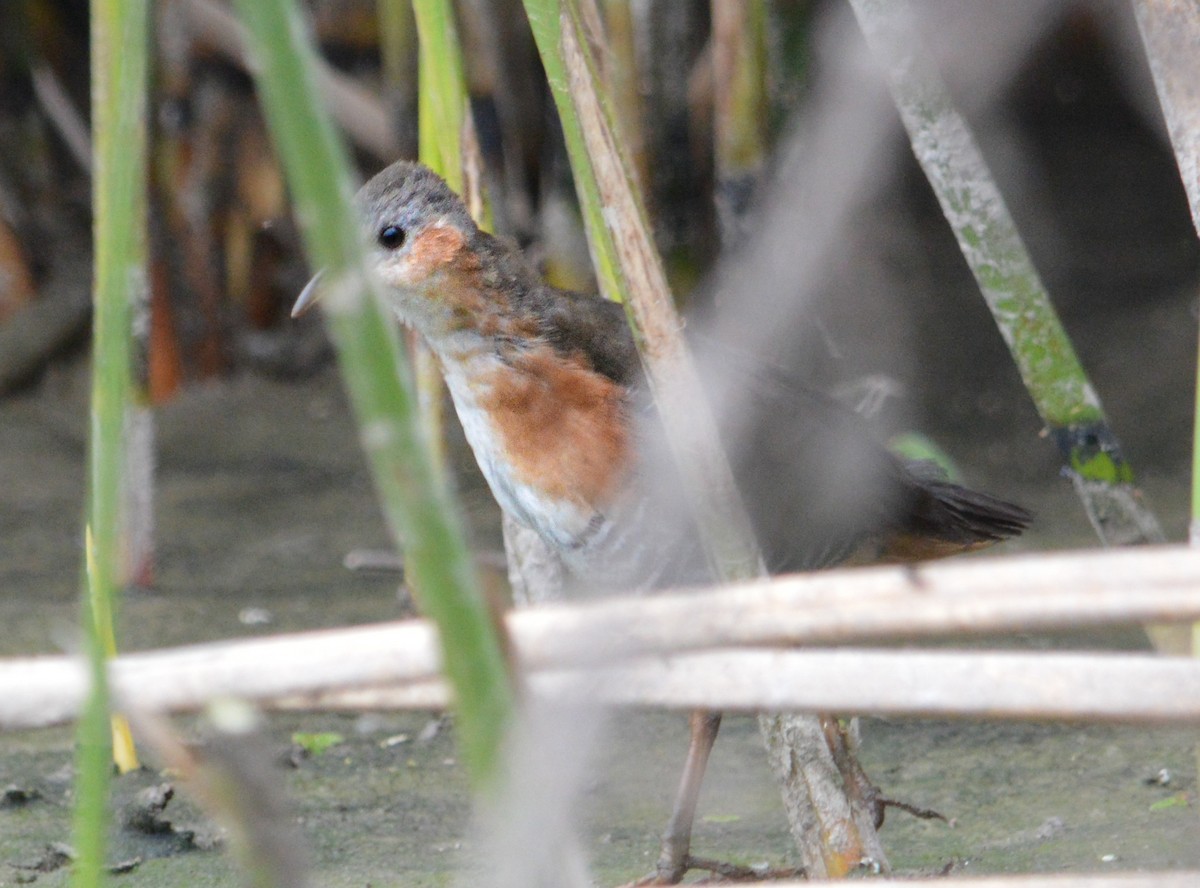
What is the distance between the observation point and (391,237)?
2.41m

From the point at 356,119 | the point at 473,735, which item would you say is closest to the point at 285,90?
the point at 473,735

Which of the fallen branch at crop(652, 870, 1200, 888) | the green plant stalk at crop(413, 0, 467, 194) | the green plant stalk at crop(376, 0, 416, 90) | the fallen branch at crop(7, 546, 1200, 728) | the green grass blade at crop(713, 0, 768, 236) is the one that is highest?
the green plant stalk at crop(376, 0, 416, 90)

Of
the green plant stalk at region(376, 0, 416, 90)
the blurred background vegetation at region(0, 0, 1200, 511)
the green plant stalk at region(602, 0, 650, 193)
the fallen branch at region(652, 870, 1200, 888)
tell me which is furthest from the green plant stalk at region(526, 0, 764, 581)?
the green plant stalk at region(376, 0, 416, 90)

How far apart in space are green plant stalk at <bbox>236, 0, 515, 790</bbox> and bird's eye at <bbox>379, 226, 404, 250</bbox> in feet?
4.48

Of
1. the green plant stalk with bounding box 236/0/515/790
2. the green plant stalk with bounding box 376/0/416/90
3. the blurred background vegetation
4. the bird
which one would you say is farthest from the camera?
the green plant stalk with bounding box 376/0/416/90

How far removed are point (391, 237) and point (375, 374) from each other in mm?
1428

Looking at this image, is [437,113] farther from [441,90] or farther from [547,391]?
[547,391]

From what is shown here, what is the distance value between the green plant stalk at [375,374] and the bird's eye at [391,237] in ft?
4.48

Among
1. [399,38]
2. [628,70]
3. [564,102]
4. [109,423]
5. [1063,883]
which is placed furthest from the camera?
[399,38]

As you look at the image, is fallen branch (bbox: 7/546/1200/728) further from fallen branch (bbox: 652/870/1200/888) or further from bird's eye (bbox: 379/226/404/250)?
bird's eye (bbox: 379/226/404/250)

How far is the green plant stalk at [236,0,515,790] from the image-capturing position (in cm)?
99

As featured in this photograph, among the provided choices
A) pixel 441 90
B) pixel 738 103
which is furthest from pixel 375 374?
pixel 738 103

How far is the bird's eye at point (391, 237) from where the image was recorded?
94.6 inches

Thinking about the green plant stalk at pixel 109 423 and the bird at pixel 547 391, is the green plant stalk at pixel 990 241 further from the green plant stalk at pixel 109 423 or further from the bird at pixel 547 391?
the green plant stalk at pixel 109 423
